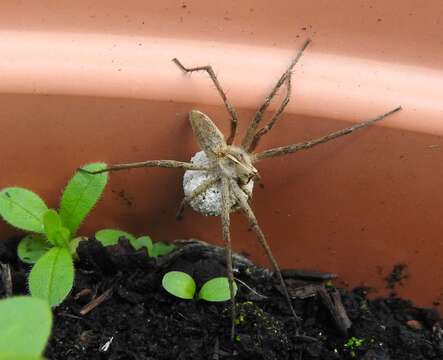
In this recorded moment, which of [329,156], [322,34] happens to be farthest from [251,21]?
[329,156]

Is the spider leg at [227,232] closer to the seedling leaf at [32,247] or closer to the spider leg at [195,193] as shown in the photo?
the spider leg at [195,193]

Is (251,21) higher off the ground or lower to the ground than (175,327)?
higher

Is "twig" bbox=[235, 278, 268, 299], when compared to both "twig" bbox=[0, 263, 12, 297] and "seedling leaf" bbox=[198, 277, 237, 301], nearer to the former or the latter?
"seedling leaf" bbox=[198, 277, 237, 301]

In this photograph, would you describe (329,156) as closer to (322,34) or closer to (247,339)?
(322,34)

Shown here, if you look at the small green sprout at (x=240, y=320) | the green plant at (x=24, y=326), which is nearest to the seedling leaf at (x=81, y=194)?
the small green sprout at (x=240, y=320)

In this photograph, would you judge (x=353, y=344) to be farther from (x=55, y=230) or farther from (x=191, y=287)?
(x=55, y=230)

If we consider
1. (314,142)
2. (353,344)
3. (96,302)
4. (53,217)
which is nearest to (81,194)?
(53,217)

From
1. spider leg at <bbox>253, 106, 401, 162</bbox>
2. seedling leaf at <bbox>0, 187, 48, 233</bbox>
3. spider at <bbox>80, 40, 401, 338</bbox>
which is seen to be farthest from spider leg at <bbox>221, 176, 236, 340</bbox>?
seedling leaf at <bbox>0, 187, 48, 233</bbox>
